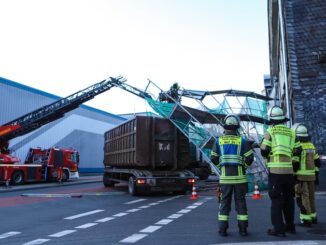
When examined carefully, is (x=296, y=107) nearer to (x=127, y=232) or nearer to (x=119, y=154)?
(x=119, y=154)

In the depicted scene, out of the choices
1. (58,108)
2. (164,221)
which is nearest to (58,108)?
(58,108)

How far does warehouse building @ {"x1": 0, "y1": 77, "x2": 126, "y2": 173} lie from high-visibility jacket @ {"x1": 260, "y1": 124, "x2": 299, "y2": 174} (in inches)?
1087

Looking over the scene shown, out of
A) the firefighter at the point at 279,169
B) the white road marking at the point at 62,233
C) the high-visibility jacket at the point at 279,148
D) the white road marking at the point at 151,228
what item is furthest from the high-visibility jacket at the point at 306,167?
the white road marking at the point at 62,233

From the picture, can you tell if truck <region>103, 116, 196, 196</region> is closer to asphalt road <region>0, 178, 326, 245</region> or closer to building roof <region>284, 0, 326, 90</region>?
asphalt road <region>0, 178, 326, 245</region>

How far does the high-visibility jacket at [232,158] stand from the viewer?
6446 millimetres

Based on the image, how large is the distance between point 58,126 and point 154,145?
24674mm

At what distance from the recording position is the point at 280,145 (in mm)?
6441

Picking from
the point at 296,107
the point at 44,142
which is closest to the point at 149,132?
the point at 296,107

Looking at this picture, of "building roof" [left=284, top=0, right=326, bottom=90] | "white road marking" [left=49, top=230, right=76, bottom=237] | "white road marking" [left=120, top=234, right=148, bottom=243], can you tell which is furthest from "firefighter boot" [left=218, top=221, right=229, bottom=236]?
"building roof" [left=284, top=0, right=326, bottom=90]

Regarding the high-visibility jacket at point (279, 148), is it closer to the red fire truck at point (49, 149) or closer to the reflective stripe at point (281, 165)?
the reflective stripe at point (281, 165)

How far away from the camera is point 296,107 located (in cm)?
1569

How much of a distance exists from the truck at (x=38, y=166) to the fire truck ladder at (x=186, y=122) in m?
10.4

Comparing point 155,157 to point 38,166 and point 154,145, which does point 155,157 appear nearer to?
point 154,145

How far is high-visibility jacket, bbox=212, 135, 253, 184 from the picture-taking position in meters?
6.45
